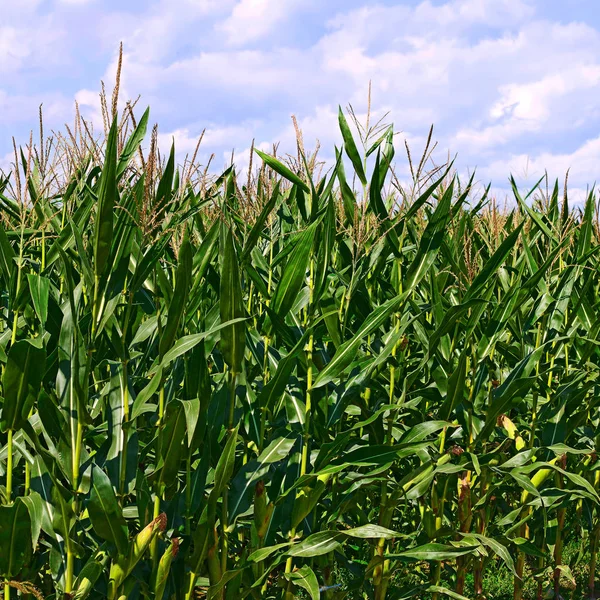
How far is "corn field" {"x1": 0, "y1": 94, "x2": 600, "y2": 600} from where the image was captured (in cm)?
197

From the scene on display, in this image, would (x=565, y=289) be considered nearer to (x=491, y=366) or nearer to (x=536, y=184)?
(x=491, y=366)

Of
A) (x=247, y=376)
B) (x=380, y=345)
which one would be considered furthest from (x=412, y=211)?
(x=247, y=376)

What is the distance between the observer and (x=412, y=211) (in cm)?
255

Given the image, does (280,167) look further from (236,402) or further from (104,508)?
(104,508)

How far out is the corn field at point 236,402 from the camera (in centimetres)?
197

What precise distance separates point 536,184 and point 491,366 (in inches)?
70.0

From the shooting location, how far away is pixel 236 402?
2.45 m

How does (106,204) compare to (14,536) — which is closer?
(106,204)

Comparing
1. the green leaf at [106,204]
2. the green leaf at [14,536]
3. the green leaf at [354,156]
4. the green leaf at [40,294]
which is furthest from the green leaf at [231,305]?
the green leaf at [354,156]

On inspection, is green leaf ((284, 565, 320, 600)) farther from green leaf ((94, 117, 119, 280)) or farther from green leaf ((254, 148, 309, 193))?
green leaf ((254, 148, 309, 193))

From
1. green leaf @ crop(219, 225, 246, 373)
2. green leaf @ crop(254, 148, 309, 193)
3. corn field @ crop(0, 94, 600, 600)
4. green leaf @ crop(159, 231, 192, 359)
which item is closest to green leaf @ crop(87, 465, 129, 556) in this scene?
corn field @ crop(0, 94, 600, 600)

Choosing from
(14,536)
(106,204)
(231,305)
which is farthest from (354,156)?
(14,536)

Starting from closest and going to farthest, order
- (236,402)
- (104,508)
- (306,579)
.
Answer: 1. (104,508)
2. (306,579)
3. (236,402)

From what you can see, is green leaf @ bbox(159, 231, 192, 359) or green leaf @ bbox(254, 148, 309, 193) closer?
green leaf @ bbox(159, 231, 192, 359)
